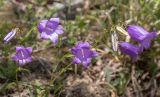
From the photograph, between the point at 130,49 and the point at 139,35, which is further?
Answer: the point at 130,49

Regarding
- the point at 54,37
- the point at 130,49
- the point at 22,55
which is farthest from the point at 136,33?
the point at 22,55

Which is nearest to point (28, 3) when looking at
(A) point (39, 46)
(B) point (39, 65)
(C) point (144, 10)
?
(A) point (39, 46)

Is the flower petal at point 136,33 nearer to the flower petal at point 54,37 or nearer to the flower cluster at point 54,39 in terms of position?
the flower cluster at point 54,39

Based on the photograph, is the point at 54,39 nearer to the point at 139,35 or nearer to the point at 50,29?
the point at 50,29

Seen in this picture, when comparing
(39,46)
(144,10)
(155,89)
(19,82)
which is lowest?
(155,89)

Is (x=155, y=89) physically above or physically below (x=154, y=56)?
below

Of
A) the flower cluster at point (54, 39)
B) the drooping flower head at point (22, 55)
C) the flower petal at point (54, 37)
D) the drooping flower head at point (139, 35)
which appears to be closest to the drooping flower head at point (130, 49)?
the drooping flower head at point (139, 35)

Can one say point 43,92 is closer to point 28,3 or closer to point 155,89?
point 155,89

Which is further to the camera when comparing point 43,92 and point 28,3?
point 28,3
